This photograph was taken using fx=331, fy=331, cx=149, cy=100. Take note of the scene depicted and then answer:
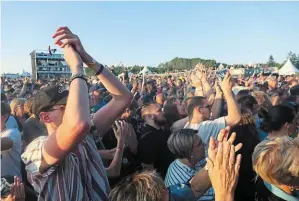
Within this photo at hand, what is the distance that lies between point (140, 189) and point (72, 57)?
0.86 metres

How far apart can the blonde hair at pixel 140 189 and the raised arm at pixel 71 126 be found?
0.36 meters

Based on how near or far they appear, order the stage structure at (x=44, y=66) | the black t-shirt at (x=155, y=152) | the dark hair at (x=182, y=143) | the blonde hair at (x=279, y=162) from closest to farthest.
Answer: the blonde hair at (x=279, y=162) → the dark hair at (x=182, y=143) → the black t-shirt at (x=155, y=152) → the stage structure at (x=44, y=66)

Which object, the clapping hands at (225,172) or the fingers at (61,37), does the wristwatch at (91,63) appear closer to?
the fingers at (61,37)

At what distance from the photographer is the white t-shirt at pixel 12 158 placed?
11.3 feet

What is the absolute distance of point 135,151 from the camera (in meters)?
4.07

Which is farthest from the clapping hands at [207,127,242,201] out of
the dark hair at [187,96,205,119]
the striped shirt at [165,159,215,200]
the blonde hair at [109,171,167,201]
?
the dark hair at [187,96,205,119]

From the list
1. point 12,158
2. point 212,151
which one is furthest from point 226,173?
point 12,158

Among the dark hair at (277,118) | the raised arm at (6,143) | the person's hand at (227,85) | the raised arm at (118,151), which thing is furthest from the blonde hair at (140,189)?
the person's hand at (227,85)

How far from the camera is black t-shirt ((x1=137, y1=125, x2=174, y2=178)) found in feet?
13.3

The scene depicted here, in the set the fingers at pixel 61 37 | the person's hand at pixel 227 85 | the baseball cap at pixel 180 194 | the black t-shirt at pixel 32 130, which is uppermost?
the fingers at pixel 61 37

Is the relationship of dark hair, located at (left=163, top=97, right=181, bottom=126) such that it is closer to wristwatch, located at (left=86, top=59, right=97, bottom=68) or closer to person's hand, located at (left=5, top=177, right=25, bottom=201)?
wristwatch, located at (left=86, top=59, right=97, bottom=68)

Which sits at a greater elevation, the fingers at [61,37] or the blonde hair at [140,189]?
the fingers at [61,37]

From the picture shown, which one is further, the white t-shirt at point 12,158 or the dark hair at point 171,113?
the dark hair at point 171,113

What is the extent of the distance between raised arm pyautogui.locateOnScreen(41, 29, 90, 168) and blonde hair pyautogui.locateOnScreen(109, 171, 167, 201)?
14.1 inches
